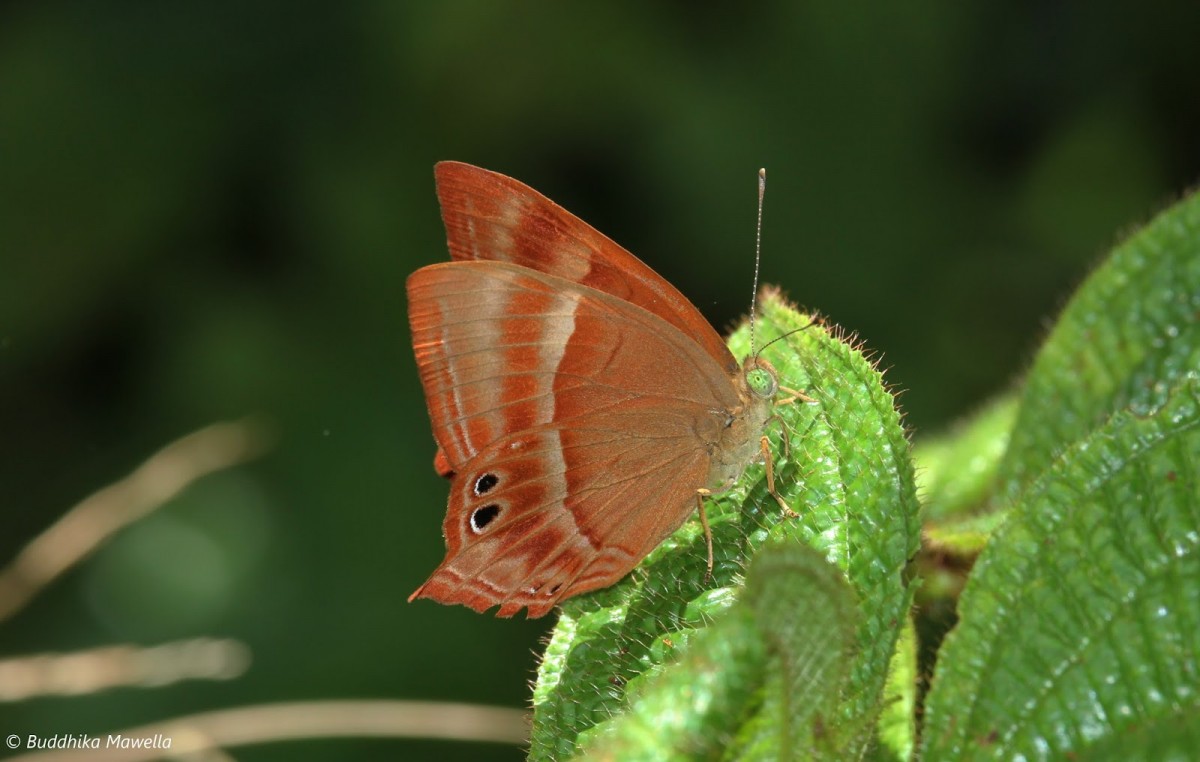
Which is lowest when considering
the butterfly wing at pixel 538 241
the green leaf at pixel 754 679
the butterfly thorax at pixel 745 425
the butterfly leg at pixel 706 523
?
the green leaf at pixel 754 679

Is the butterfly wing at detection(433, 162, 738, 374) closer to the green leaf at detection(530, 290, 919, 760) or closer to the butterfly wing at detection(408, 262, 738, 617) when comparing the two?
the butterfly wing at detection(408, 262, 738, 617)

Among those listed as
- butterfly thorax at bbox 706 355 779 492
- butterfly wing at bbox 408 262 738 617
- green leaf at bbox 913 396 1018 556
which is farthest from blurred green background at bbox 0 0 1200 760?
butterfly thorax at bbox 706 355 779 492

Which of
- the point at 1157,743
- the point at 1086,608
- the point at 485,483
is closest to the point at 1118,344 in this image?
the point at 1086,608

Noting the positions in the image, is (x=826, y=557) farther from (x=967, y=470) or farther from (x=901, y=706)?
(x=967, y=470)

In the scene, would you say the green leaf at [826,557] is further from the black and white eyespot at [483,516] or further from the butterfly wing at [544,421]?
the black and white eyespot at [483,516]

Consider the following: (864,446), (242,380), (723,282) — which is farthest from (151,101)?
(864,446)

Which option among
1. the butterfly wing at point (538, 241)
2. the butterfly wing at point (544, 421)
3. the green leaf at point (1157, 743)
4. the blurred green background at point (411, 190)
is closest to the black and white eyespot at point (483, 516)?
the butterfly wing at point (544, 421)

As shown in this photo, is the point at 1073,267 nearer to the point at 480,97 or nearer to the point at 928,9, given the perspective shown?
the point at 928,9
